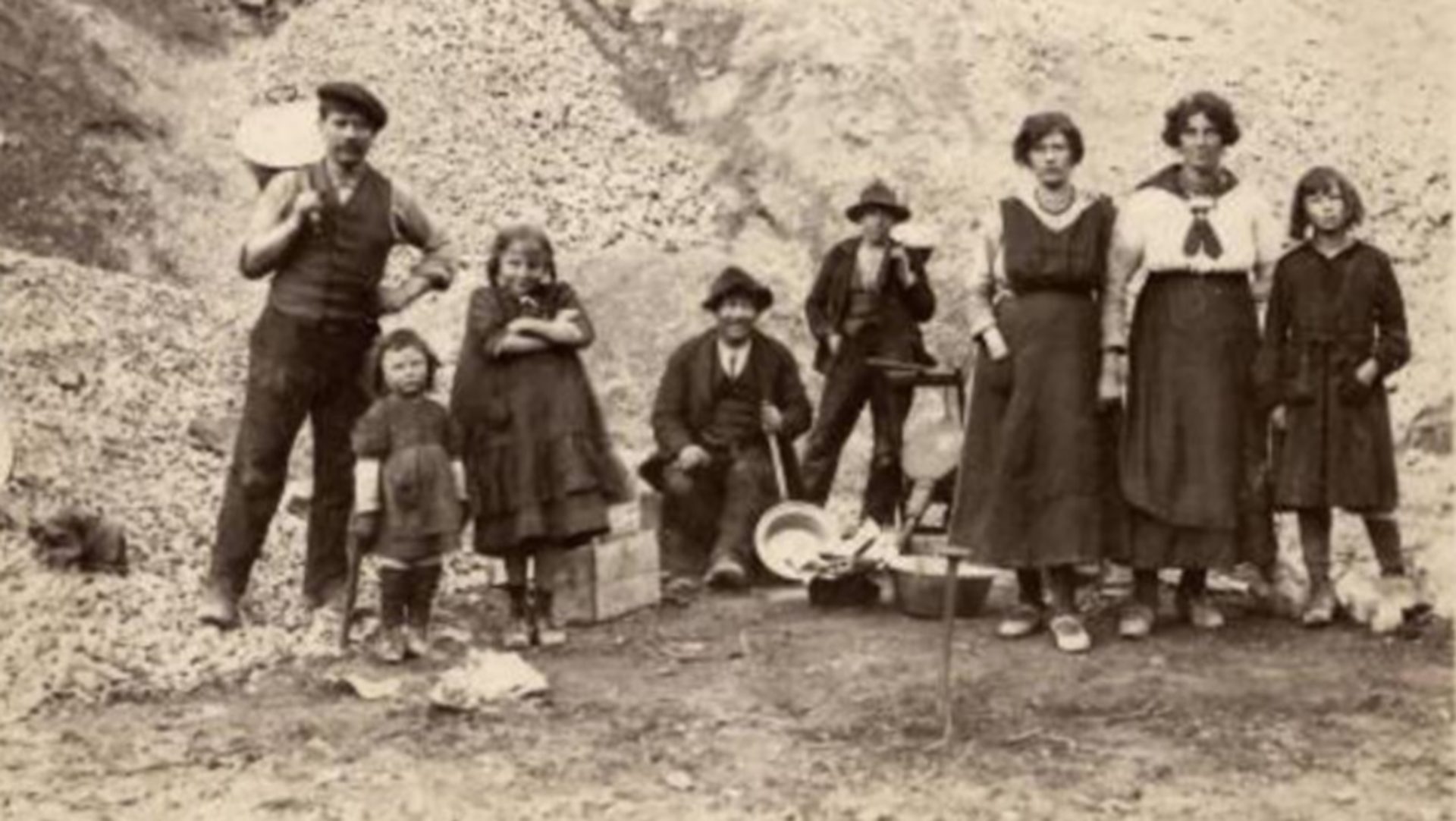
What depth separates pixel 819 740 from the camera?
5.43 metres

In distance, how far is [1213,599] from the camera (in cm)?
733

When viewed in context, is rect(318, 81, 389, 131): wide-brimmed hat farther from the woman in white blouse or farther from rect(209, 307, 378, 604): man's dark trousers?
the woman in white blouse

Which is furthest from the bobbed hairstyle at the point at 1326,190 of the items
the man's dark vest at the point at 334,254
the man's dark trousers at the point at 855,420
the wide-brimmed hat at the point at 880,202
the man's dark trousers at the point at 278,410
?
the man's dark trousers at the point at 278,410

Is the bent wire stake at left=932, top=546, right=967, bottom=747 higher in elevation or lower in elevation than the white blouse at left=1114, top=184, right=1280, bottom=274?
lower

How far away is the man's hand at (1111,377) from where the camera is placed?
645 cm

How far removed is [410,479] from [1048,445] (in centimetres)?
210

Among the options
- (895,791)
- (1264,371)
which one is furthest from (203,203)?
(895,791)

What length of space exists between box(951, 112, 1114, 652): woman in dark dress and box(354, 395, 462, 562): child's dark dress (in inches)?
66.4

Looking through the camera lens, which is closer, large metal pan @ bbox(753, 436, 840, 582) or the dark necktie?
the dark necktie

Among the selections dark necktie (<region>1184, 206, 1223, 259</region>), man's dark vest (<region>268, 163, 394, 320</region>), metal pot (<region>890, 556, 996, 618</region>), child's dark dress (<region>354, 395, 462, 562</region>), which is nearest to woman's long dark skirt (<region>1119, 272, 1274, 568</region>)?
dark necktie (<region>1184, 206, 1223, 259</region>)

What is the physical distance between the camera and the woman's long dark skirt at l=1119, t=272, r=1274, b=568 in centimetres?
649

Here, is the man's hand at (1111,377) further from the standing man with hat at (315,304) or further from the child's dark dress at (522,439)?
the standing man with hat at (315,304)

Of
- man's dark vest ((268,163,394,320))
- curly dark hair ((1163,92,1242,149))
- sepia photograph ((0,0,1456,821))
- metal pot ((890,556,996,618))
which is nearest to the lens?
sepia photograph ((0,0,1456,821))

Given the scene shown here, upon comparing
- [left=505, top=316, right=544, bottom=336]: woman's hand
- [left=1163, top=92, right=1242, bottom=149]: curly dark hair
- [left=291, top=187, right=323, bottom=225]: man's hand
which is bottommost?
[left=505, top=316, right=544, bottom=336]: woman's hand
